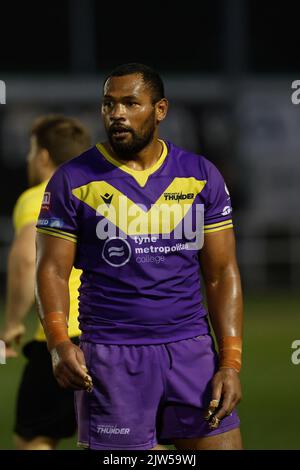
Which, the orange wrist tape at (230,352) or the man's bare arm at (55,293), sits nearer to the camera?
the man's bare arm at (55,293)

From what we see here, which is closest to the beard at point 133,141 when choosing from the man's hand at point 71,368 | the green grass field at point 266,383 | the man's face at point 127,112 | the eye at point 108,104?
the man's face at point 127,112

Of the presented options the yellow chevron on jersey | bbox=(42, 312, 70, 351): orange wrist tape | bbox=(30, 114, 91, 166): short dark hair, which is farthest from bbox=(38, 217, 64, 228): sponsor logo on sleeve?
bbox=(30, 114, 91, 166): short dark hair

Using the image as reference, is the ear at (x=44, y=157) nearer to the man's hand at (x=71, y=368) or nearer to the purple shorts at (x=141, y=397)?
the purple shorts at (x=141, y=397)

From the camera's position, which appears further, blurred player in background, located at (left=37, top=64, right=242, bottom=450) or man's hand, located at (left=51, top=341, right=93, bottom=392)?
blurred player in background, located at (left=37, top=64, right=242, bottom=450)

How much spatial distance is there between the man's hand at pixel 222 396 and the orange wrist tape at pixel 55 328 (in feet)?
2.20

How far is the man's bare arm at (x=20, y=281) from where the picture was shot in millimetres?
7309

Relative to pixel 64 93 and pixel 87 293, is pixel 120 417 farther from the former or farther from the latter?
pixel 64 93

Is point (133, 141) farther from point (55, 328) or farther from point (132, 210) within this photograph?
point (55, 328)

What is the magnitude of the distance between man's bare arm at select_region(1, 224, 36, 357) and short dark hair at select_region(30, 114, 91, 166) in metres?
0.46

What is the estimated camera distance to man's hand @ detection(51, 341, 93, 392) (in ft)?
17.4

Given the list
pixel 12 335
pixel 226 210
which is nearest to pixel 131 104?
pixel 226 210

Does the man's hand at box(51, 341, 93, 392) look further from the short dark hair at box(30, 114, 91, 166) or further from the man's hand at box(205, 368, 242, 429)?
the short dark hair at box(30, 114, 91, 166)

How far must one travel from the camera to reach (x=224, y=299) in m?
5.67

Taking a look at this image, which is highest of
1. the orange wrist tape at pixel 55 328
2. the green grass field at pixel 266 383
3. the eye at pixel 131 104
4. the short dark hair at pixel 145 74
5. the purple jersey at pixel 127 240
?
the short dark hair at pixel 145 74
